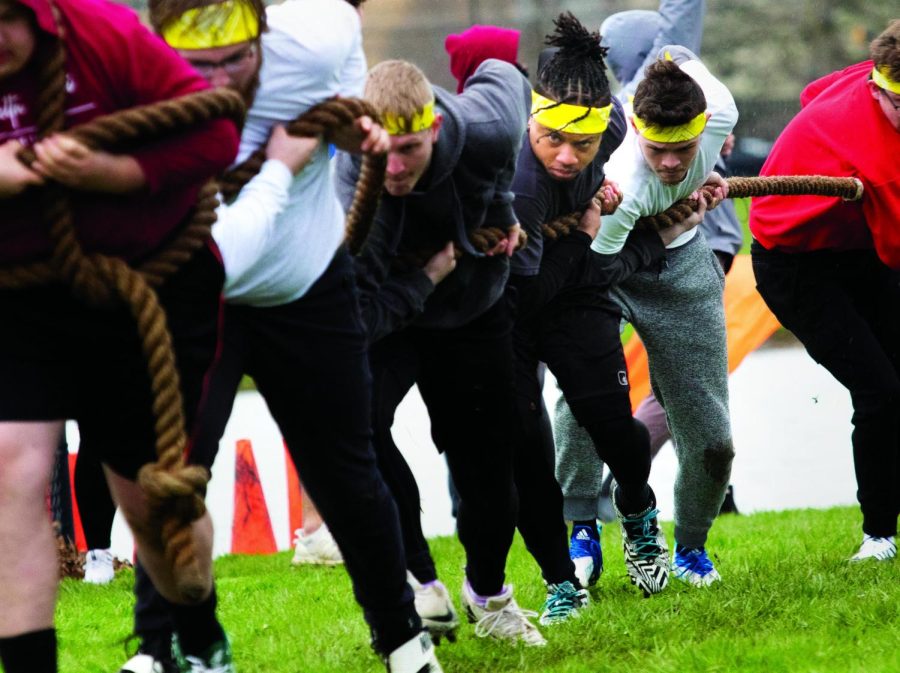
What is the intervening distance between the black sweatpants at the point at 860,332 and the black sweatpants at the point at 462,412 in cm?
193

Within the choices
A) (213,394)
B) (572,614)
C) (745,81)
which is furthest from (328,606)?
(745,81)

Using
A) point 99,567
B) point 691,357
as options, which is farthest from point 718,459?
point 99,567

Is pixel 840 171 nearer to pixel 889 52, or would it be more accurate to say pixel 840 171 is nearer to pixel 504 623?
pixel 889 52

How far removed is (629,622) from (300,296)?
179 centimetres

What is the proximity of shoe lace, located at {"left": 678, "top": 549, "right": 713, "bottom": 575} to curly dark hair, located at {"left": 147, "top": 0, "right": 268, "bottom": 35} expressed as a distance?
3169 millimetres

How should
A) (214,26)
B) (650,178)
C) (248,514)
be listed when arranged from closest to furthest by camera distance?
(214,26), (650,178), (248,514)

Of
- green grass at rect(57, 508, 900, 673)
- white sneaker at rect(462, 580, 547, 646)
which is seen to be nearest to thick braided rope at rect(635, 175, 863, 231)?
green grass at rect(57, 508, 900, 673)

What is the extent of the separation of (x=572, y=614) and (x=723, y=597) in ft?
1.69

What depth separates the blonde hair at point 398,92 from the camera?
153 inches

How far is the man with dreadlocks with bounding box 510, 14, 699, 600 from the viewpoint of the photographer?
15.9 ft

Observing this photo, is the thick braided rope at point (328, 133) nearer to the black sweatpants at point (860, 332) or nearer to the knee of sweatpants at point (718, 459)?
the knee of sweatpants at point (718, 459)

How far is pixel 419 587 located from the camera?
14.6ft

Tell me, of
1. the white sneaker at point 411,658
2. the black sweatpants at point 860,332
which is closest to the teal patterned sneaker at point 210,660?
the white sneaker at point 411,658

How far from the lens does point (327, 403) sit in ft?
11.6
